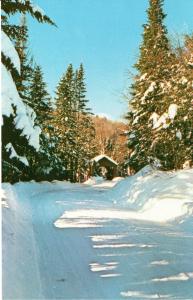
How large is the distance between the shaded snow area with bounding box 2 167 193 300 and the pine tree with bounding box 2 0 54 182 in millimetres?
1654

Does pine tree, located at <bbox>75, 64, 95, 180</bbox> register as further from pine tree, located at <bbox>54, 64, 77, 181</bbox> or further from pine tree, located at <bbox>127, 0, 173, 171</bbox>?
pine tree, located at <bbox>127, 0, 173, 171</bbox>

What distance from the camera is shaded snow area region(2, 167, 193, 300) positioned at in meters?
6.29

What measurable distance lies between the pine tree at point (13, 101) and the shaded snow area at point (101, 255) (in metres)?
1.65

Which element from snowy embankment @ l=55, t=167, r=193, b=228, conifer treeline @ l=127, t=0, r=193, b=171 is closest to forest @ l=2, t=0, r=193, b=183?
conifer treeline @ l=127, t=0, r=193, b=171

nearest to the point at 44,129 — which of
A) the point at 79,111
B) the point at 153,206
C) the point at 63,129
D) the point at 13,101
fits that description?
the point at 63,129

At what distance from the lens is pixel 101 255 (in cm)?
841

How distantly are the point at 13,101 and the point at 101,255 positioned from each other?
408 cm

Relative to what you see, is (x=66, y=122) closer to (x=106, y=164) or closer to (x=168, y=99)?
(x=106, y=164)

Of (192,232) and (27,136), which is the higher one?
(27,136)

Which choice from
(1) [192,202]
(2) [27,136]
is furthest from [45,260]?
(1) [192,202]

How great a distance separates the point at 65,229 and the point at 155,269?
421 centimetres

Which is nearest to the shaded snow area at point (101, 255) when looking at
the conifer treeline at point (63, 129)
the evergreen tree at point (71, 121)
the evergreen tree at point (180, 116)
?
the evergreen tree at point (180, 116)

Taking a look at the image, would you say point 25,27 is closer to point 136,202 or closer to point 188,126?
point 136,202

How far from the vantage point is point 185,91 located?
67.9ft
